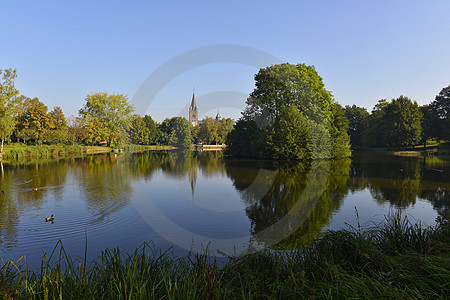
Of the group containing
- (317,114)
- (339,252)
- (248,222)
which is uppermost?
(317,114)

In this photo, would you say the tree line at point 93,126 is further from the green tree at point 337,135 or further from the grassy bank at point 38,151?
the green tree at point 337,135

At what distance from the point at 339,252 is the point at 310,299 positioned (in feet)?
8.22

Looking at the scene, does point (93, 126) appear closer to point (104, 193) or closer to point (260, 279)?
point (104, 193)

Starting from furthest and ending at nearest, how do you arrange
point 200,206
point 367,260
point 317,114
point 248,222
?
point 317,114, point 200,206, point 248,222, point 367,260

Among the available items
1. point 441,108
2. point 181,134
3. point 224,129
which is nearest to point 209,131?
point 224,129

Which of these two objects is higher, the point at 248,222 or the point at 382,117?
the point at 382,117

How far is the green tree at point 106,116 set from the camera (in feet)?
250

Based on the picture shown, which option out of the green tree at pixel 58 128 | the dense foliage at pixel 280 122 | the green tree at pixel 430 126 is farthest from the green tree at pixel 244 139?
the green tree at pixel 430 126

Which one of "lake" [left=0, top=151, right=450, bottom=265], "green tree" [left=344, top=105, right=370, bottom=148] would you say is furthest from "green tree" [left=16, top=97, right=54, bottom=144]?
"green tree" [left=344, top=105, right=370, bottom=148]

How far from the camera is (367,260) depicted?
5352mm

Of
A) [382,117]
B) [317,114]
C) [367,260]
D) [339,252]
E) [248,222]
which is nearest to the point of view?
[367,260]

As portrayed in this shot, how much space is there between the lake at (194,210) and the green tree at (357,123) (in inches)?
2667

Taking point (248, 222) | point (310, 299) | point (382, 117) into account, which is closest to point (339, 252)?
point (310, 299)

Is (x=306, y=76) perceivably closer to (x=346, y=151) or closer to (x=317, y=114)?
(x=317, y=114)
